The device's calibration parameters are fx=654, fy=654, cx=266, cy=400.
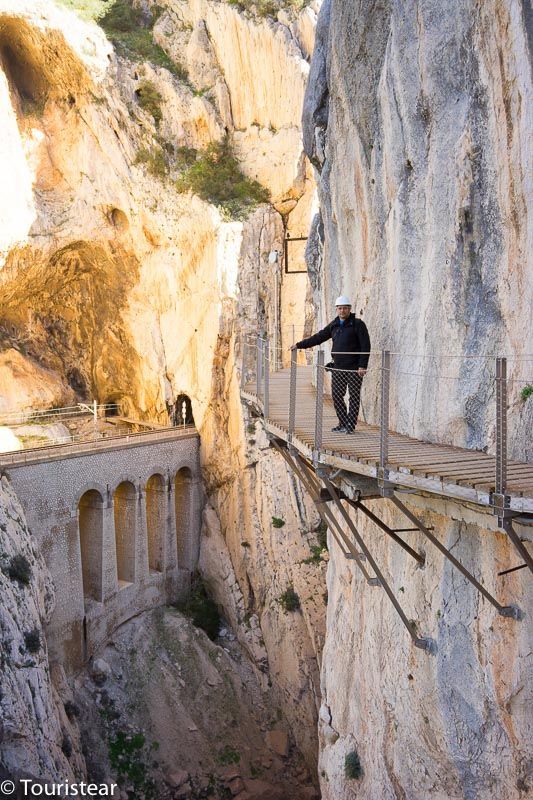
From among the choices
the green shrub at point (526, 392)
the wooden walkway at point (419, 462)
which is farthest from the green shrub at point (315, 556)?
the green shrub at point (526, 392)

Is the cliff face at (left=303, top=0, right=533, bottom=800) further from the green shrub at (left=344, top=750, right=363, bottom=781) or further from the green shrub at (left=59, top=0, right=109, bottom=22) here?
the green shrub at (left=59, top=0, right=109, bottom=22)

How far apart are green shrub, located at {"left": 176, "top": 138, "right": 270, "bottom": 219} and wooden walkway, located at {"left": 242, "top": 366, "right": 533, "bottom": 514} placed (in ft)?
63.2

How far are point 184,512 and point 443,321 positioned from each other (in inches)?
859

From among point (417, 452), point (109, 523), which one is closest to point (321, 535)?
point (109, 523)

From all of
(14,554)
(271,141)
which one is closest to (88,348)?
(271,141)

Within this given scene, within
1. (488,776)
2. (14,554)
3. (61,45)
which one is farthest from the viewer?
(61,45)

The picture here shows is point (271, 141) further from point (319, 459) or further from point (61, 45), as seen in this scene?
point (319, 459)

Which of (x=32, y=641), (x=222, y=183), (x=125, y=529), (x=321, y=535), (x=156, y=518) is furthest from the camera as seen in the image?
(x=222, y=183)

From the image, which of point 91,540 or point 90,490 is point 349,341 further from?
point 91,540

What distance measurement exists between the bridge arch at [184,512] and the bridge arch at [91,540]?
4.90 meters

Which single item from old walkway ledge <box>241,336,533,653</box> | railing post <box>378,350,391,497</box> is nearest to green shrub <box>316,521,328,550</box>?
old walkway ledge <box>241,336,533,653</box>

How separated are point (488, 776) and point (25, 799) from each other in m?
11.8

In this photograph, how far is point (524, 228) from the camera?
652 cm

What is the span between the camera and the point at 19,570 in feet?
59.7
